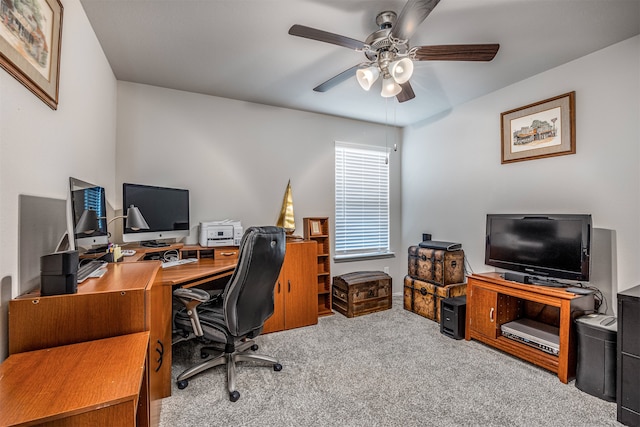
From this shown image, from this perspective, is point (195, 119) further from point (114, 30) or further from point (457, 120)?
point (457, 120)

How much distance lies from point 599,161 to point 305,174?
2858 mm

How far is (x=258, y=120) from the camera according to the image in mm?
3549

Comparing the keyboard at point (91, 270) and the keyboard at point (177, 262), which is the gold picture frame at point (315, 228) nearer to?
the keyboard at point (177, 262)

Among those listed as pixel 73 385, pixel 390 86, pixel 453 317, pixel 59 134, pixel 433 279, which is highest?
pixel 390 86

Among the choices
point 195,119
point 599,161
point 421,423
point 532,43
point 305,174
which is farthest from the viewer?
point 305,174

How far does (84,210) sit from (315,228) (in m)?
2.36

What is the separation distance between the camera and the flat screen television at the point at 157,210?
2.39 metres

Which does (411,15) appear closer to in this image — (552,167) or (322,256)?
(552,167)

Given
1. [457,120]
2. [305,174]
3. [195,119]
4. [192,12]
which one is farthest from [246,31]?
[457,120]

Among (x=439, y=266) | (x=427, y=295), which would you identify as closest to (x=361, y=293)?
(x=427, y=295)

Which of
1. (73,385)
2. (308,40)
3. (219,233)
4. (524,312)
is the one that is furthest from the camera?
(219,233)

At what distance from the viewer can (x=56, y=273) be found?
1.13 m

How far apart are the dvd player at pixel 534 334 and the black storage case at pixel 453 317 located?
348mm

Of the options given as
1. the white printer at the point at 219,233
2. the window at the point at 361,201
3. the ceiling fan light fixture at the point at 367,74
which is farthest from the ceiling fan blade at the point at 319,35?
the window at the point at 361,201
